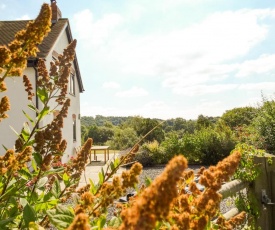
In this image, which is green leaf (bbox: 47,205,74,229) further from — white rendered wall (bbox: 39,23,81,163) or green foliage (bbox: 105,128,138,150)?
green foliage (bbox: 105,128,138,150)

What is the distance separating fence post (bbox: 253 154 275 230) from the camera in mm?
2949

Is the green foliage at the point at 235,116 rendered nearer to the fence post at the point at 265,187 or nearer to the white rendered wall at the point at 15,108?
the white rendered wall at the point at 15,108

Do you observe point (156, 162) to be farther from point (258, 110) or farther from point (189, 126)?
point (189, 126)

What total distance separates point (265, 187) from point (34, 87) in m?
10.0

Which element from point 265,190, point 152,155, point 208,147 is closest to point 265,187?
point 265,190

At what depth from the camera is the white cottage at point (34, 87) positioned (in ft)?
37.4

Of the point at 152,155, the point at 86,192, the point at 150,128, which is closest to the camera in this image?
the point at 86,192

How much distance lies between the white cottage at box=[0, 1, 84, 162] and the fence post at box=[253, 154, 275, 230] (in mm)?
7542

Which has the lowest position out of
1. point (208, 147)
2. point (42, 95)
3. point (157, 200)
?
point (208, 147)

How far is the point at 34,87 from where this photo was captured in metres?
11.5

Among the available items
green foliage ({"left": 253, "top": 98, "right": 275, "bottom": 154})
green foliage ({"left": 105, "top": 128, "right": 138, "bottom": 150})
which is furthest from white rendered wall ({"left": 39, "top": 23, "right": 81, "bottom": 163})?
green foliage ({"left": 105, "top": 128, "right": 138, "bottom": 150})

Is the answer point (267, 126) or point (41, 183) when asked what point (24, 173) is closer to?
point (41, 183)

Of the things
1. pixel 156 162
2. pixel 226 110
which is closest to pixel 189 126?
pixel 226 110

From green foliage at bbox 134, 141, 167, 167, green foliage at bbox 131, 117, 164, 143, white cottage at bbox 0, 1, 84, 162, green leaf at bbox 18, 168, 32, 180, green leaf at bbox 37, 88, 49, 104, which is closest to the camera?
green leaf at bbox 18, 168, 32, 180
